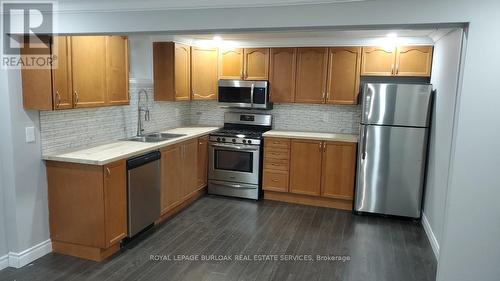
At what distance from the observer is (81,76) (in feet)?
11.0

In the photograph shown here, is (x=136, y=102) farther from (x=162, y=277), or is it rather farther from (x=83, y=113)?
(x=162, y=277)

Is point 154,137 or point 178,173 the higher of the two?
point 154,137

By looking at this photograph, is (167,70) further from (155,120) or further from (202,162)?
(202,162)

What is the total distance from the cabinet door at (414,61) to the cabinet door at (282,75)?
1416 mm

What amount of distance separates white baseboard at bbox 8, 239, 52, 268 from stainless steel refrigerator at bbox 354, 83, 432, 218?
357 centimetres

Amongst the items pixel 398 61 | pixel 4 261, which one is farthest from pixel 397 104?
pixel 4 261

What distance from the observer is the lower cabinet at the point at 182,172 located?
4211 millimetres

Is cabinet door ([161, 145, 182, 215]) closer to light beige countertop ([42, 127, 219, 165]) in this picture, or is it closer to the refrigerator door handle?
light beige countertop ([42, 127, 219, 165])

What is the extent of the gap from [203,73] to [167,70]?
680 mm

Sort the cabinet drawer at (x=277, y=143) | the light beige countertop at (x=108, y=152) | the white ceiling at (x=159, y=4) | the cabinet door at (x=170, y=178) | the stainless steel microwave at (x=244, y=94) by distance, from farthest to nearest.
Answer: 1. the stainless steel microwave at (x=244, y=94)
2. the cabinet drawer at (x=277, y=143)
3. the cabinet door at (x=170, y=178)
4. the light beige countertop at (x=108, y=152)
5. the white ceiling at (x=159, y=4)

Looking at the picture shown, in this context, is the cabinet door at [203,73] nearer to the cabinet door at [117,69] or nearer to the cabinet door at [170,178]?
the cabinet door at [170,178]

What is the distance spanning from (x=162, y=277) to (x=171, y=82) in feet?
8.88

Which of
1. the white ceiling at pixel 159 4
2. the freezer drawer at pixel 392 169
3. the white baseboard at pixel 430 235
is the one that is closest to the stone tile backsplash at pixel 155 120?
the freezer drawer at pixel 392 169

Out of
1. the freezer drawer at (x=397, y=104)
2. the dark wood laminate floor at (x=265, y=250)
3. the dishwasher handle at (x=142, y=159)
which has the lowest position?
the dark wood laminate floor at (x=265, y=250)
